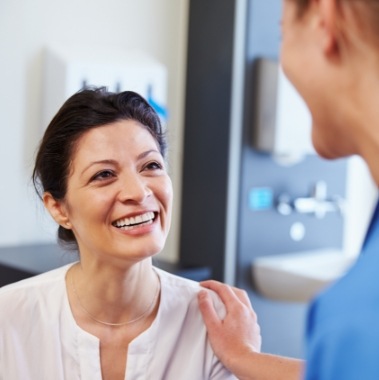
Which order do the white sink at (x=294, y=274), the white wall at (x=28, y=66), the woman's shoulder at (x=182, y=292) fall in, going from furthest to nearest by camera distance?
the white sink at (x=294, y=274) < the white wall at (x=28, y=66) < the woman's shoulder at (x=182, y=292)

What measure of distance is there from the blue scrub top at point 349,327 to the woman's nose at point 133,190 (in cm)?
78

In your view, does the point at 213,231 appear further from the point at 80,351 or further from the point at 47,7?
the point at 80,351

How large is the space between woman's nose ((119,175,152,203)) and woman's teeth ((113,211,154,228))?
0.03 meters

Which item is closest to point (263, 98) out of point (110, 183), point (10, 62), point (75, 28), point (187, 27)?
point (187, 27)

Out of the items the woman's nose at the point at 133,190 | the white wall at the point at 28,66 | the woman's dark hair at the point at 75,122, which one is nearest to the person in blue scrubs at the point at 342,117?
the woman's nose at the point at 133,190

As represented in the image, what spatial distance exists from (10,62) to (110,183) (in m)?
1.19

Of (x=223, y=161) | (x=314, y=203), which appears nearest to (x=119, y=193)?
(x=223, y=161)

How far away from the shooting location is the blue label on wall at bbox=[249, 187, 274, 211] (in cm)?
301

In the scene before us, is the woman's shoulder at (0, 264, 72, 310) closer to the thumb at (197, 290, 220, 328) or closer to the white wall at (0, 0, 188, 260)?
the thumb at (197, 290, 220, 328)

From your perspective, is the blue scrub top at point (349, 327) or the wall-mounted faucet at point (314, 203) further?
the wall-mounted faucet at point (314, 203)

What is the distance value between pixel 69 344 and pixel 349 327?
0.96m

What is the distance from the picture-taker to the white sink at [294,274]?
283cm

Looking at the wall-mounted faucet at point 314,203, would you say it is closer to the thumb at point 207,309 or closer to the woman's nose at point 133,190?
the thumb at point 207,309

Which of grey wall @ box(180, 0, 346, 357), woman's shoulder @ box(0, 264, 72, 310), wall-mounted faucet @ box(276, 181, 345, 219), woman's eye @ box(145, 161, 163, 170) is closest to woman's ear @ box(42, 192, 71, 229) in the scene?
woman's shoulder @ box(0, 264, 72, 310)
